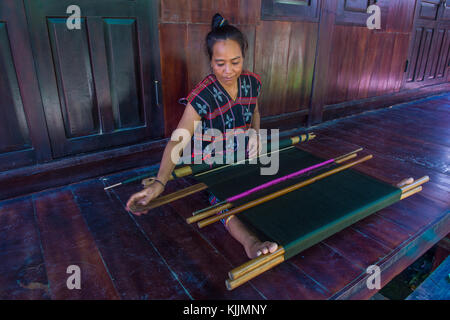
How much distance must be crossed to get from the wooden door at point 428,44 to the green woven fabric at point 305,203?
3234 mm

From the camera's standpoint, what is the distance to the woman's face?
1461 mm

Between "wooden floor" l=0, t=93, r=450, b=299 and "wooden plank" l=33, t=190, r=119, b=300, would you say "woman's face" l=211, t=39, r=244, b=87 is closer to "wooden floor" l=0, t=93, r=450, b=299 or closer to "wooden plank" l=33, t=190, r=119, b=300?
"wooden floor" l=0, t=93, r=450, b=299

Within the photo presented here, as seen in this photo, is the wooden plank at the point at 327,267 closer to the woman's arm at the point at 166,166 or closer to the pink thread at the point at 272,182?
the pink thread at the point at 272,182

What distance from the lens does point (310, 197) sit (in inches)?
60.3

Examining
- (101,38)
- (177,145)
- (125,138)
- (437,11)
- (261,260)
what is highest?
(437,11)

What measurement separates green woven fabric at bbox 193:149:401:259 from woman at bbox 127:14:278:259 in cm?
8

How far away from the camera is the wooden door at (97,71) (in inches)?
65.1

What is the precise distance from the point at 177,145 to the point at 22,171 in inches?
39.0

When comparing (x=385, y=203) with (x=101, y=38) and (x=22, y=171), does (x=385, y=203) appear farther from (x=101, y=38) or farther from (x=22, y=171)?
(x=22, y=171)

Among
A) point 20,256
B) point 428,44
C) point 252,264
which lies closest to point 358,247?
point 252,264

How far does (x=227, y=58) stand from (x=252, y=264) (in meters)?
0.96

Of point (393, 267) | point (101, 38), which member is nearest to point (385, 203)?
A: point (393, 267)

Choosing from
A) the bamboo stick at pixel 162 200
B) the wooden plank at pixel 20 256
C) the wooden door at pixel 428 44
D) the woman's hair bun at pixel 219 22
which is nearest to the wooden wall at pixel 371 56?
the wooden door at pixel 428 44

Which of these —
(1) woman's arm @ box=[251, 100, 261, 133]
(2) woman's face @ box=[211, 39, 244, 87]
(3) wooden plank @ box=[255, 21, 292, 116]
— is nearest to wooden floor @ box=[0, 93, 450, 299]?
(1) woman's arm @ box=[251, 100, 261, 133]
